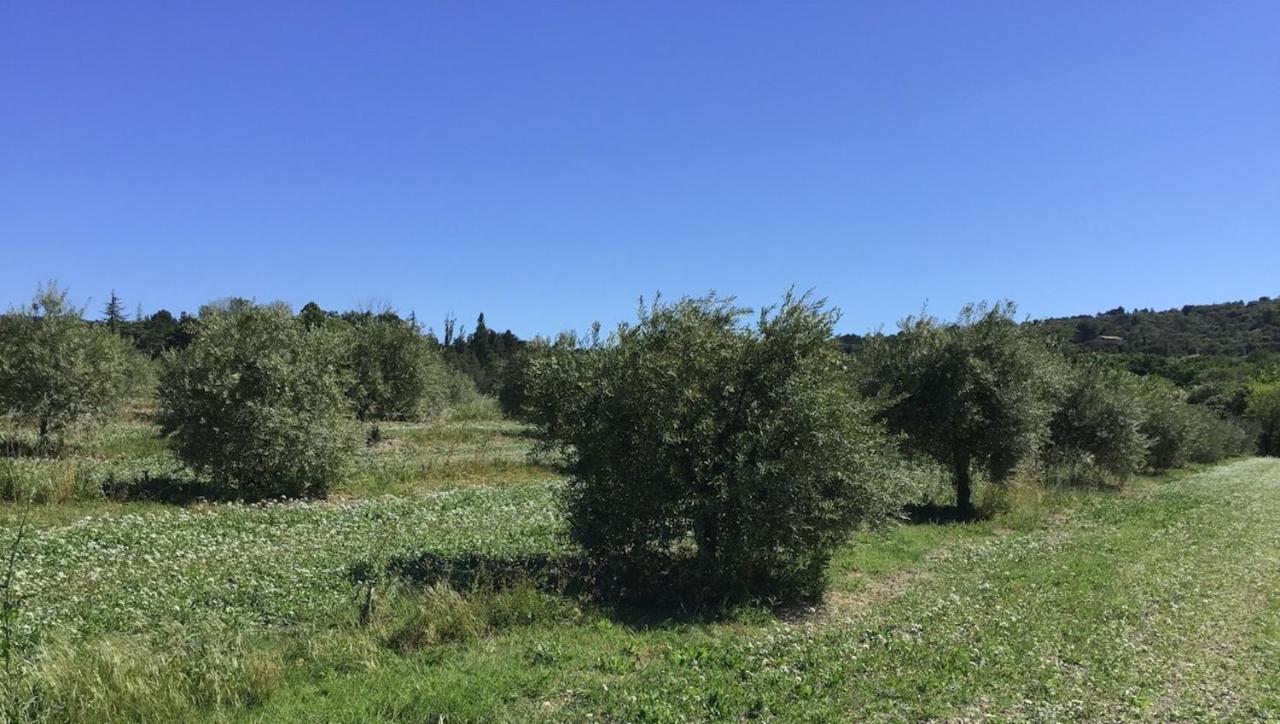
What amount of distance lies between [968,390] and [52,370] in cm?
3137

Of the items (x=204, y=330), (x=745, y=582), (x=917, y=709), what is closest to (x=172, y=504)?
(x=204, y=330)

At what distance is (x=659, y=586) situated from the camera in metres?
12.6

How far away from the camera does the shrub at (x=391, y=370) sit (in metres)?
43.9

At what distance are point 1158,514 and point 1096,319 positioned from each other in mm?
200747

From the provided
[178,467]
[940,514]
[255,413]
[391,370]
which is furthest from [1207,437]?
[178,467]

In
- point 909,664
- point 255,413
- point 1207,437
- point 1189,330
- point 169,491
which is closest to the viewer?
point 909,664

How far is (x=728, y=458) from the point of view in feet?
39.6

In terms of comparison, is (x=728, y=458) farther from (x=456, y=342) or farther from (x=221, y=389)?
(x=456, y=342)

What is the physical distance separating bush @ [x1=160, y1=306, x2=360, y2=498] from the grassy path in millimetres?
14092

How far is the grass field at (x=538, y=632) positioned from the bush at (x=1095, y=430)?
21.4 metres

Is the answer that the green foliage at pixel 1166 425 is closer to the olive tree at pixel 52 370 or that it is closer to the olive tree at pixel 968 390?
the olive tree at pixel 968 390

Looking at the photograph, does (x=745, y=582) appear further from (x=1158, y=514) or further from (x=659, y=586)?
(x=1158, y=514)

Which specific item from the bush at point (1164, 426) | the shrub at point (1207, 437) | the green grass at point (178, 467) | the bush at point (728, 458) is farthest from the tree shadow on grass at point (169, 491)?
the shrub at point (1207, 437)

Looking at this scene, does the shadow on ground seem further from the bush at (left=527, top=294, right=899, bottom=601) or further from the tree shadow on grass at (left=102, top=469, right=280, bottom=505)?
the tree shadow on grass at (left=102, top=469, right=280, bottom=505)
